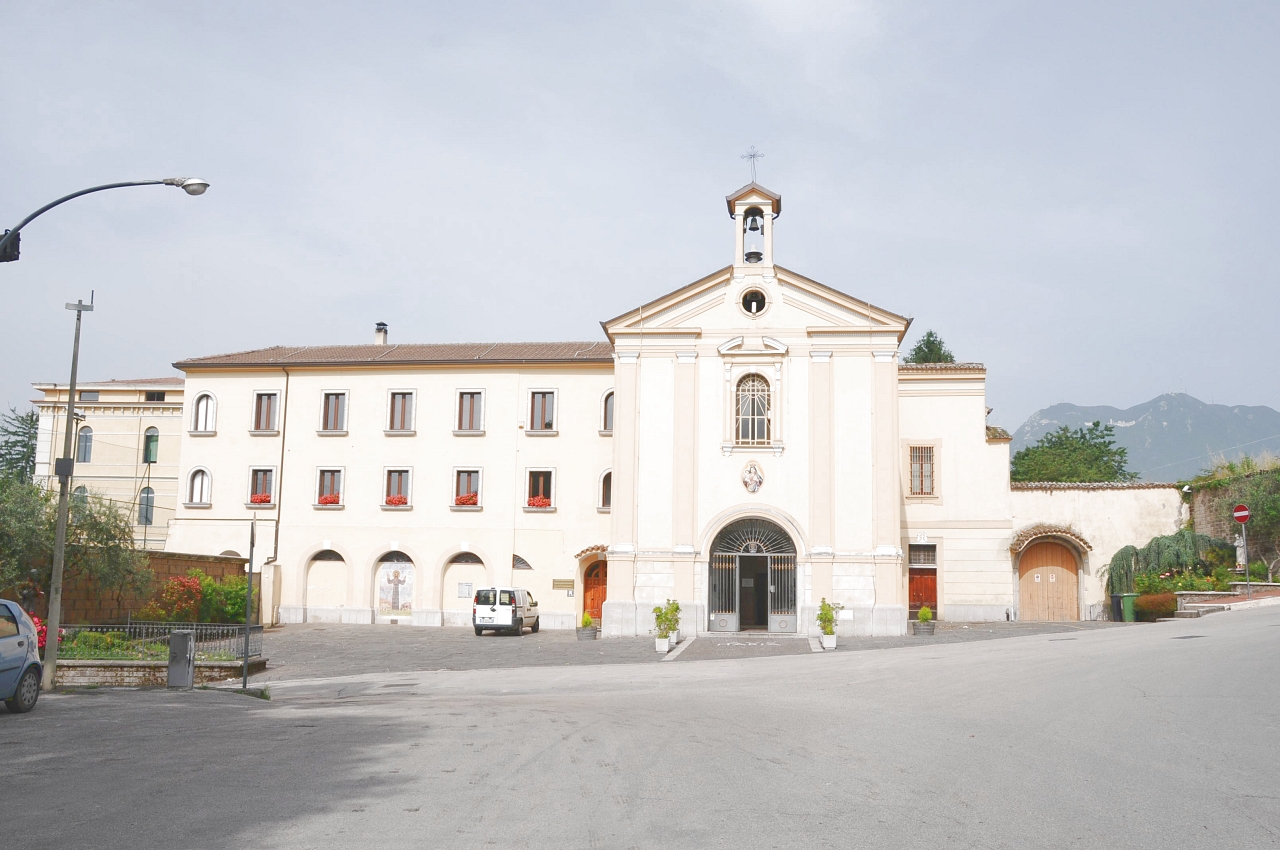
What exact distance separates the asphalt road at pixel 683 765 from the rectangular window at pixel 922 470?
19699mm

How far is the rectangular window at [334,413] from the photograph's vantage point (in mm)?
39062

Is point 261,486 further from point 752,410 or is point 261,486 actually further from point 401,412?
point 752,410

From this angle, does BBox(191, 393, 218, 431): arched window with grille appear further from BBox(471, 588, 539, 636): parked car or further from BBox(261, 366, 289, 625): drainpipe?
BBox(471, 588, 539, 636): parked car

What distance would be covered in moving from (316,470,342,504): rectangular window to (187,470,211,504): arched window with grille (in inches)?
172

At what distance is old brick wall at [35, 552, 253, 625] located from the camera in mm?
25625

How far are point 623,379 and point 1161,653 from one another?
60.6 ft

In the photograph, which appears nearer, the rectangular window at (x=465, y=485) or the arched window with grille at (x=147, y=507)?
the rectangular window at (x=465, y=485)

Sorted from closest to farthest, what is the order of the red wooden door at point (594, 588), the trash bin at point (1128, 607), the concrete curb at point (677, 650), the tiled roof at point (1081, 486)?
1. the concrete curb at point (677, 650)
2. the trash bin at point (1128, 607)
3. the tiled roof at point (1081, 486)
4. the red wooden door at point (594, 588)

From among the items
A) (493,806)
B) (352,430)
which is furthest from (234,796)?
(352,430)

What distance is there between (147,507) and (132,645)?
87.3 feet

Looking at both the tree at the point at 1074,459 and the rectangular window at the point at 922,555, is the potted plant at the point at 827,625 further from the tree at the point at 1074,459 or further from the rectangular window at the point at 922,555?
the tree at the point at 1074,459

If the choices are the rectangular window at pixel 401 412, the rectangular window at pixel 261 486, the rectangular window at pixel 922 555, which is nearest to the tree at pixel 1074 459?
the rectangular window at pixel 922 555

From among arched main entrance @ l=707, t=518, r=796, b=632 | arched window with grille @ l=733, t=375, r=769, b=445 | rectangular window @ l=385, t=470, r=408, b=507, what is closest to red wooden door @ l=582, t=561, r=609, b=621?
arched main entrance @ l=707, t=518, r=796, b=632

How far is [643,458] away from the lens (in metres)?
32.6
